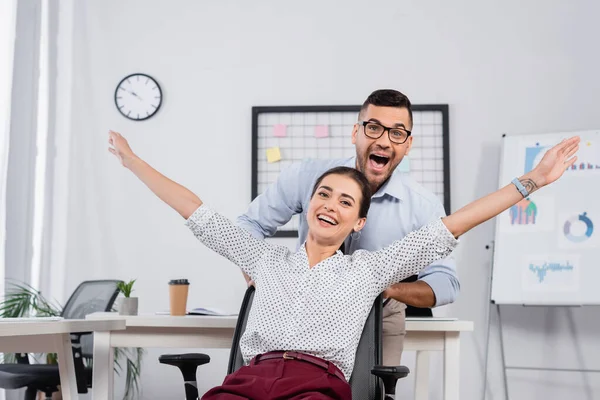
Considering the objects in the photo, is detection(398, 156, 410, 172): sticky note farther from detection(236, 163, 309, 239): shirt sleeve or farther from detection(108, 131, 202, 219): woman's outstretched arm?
detection(108, 131, 202, 219): woman's outstretched arm

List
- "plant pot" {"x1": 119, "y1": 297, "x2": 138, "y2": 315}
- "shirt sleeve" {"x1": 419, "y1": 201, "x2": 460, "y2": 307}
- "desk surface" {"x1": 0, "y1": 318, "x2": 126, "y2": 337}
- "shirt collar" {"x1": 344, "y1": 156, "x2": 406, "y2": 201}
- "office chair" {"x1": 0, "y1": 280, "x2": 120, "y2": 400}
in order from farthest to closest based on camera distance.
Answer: "office chair" {"x1": 0, "y1": 280, "x2": 120, "y2": 400} < "plant pot" {"x1": 119, "y1": 297, "x2": 138, "y2": 315} < "shirt collar" {"x1": 344, "y1": 156, "x2": 406, "y2": 201} < "shirt sleeve" {"x1": 419, "y1": 201, "x2": 460, "y2": 307} < "desk surface" {"x1": 0, "y1": 318, "x2": 126, "y2": 337}

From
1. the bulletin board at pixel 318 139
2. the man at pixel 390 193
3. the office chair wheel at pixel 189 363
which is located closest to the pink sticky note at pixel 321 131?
the bulletin board at pixel 318 139

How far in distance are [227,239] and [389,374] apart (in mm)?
589

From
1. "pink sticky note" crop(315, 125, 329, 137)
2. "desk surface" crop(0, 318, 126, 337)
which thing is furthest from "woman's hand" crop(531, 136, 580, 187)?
"pink sticky note" crop(315, 125, 329, 137)

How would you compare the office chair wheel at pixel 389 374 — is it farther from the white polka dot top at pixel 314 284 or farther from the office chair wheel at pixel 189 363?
the office chair wheel at pixel 189 363

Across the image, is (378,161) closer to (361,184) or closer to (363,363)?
(361,184)

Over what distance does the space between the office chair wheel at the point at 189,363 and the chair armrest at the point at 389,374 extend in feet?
1.32

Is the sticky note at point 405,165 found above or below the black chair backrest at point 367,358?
above

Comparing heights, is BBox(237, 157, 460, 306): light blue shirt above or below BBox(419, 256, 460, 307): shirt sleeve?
above

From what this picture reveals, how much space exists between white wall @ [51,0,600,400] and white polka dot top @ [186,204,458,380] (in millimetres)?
2262

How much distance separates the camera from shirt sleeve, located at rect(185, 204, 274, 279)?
77.8 inches

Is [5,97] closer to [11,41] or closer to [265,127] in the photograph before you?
[11,41]

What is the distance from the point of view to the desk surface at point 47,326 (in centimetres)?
161

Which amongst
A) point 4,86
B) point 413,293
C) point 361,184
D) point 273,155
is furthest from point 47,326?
point 273,155
